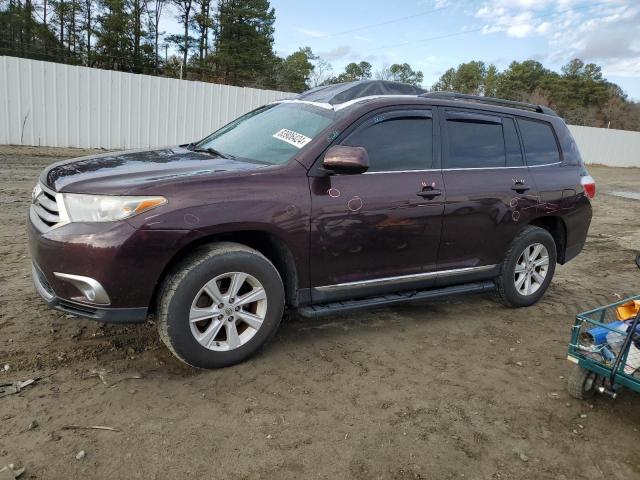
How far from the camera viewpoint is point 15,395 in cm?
282

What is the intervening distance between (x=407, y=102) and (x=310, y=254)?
150 centimetres

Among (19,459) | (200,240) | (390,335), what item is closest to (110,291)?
(200,240)

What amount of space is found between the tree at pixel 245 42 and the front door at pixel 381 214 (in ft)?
112

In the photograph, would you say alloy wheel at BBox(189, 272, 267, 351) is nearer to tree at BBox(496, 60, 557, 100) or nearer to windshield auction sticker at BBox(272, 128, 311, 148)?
windshield auction sticker at BBox(272, 128, 311, 148)

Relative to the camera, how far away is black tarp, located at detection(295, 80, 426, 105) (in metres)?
4.03

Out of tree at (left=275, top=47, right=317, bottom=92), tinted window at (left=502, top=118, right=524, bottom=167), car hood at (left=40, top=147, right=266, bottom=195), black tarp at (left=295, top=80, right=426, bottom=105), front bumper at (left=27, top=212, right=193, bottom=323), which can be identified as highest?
tree at (left=275, top=47, right=317, bottom=92)

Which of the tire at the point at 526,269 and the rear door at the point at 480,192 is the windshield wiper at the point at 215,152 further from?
the tire at the point at 526,269

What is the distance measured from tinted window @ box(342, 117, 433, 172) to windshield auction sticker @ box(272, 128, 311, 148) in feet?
0.94

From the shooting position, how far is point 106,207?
2867 millimetres

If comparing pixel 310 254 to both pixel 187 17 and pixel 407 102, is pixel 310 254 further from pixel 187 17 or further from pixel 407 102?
pixel 187 17

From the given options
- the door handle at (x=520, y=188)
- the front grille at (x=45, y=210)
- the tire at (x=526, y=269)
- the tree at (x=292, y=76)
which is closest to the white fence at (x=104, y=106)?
the front grille at (x=45, y=210)

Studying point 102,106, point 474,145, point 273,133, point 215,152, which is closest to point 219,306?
point 215,152

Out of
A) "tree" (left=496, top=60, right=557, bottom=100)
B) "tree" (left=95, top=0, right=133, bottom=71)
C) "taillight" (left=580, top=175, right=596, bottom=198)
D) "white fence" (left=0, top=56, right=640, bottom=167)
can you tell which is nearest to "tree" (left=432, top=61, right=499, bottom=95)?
"tree" (left=496, top=60, right=557, bottom=100)

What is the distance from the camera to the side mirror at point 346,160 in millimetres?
3314
